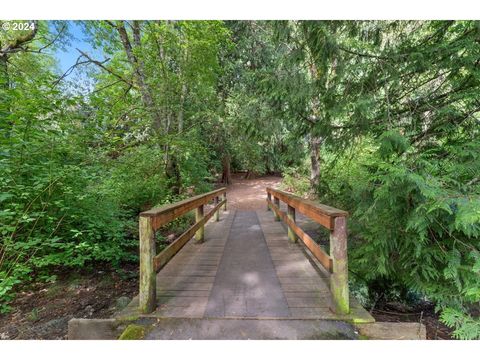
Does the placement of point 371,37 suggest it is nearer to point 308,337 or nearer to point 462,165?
point 462,165

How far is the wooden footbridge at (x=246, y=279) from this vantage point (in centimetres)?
197

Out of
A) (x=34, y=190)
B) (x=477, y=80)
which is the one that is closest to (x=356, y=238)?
(x=477, y=80)

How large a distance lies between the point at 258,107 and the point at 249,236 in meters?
2.39

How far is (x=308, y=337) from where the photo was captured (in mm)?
1756

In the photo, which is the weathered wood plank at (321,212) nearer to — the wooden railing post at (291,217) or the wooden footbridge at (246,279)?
the wooden footbridge at (246,279)

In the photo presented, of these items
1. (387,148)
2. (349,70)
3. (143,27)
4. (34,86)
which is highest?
(143,27)

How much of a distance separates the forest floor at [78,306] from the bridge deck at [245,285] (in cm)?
115

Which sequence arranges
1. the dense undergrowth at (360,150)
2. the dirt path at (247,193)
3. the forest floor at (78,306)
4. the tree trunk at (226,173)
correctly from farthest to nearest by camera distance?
the tree trunk at (226,173) → the dirt path at (247,193) → the forest floor at (78,306) → the dense undergrowth at (360,150)

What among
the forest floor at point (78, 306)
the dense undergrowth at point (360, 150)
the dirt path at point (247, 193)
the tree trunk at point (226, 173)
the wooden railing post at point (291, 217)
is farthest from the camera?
the tree trunk at point (226, 173)

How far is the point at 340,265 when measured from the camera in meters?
1.98

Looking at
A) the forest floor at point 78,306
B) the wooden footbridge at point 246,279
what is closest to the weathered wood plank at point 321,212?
the wooden footbridge at point 246,279

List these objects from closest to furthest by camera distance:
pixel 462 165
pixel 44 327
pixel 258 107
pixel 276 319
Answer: pixel 276 319
pixel 462 165
pixel 44 327
pixel 258 107

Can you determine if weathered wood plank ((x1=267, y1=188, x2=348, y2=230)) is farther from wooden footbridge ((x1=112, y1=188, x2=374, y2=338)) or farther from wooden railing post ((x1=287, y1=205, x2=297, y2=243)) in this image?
wooden railing post ((x1=287, y1=205, x2=297, y2=243))

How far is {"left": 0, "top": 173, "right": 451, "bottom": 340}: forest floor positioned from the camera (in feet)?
9.21
